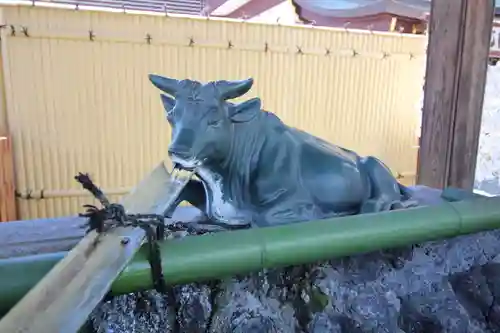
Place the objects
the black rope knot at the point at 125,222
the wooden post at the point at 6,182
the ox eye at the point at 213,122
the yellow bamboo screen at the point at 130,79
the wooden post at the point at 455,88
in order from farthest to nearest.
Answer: the yellow bamboo screen at the point at 130,79 → the wooden post at the point at 6,182 → the wooden post at the point at 455,88 → the ox eye at the point at 213,122 → the black rope knot at the point at 125,222

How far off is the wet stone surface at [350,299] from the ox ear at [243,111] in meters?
0.29

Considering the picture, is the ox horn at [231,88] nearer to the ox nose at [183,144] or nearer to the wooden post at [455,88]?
the ox nose at [183,144]

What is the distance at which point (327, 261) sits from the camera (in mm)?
950

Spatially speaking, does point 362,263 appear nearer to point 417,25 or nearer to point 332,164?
point 332,164

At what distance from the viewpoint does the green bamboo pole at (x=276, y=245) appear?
28.3 inches

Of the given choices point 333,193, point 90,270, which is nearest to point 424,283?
point 333,193

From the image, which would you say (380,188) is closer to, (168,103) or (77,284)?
(168,103)

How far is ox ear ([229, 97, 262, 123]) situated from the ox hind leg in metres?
0.28

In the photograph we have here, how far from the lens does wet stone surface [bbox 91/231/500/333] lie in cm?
85

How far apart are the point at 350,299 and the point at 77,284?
55 cm

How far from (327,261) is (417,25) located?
3.10 m

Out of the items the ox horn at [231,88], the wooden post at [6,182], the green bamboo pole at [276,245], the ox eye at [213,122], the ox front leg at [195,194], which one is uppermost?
the ox horn at [231,88]

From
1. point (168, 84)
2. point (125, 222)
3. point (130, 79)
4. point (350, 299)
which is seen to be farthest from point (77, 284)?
point (130, 79)

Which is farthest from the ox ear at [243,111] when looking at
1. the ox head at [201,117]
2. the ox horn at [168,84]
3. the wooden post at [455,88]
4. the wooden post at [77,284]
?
the wooden post at [455,88]
